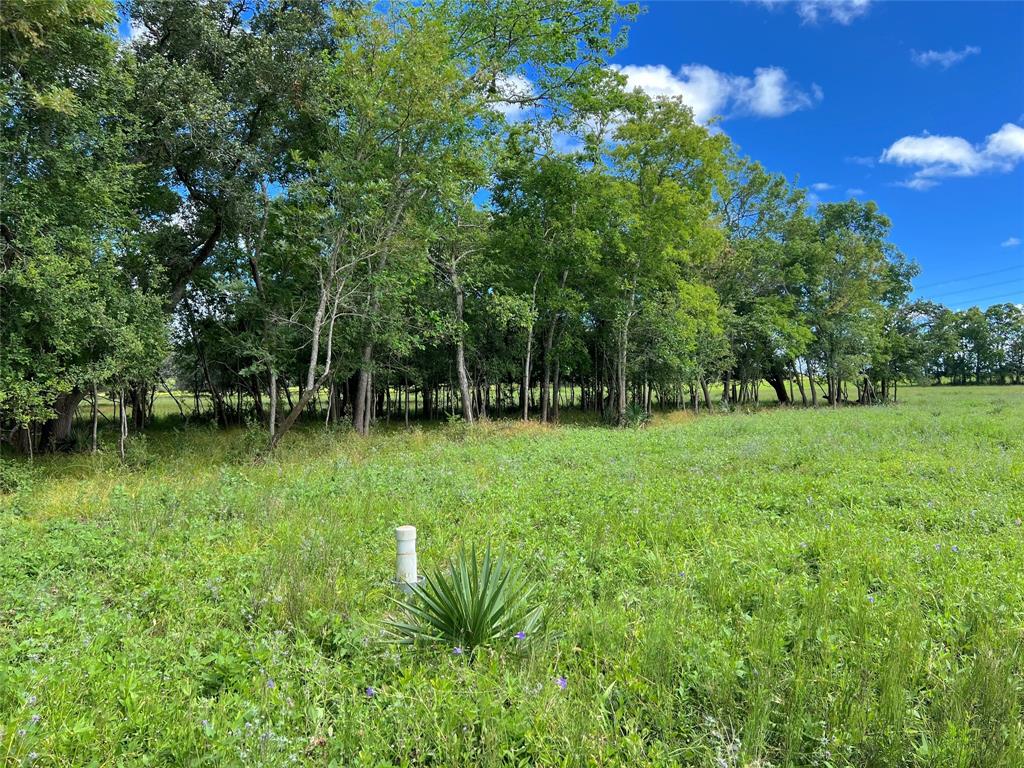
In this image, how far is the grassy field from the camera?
2.23 meters

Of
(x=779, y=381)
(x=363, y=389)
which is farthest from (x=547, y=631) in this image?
(x=779, y=381)

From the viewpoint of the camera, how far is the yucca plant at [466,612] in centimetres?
298

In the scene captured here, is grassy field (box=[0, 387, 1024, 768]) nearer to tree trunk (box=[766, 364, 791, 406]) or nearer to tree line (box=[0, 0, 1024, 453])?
tree line (box=[0, 0, 1024, 453])

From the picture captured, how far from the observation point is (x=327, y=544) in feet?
15.3

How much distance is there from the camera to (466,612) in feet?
9.79

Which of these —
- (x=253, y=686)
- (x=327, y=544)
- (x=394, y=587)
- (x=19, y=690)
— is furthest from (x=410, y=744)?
(x=327, y=544)

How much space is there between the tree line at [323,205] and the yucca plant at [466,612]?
8.16 metres

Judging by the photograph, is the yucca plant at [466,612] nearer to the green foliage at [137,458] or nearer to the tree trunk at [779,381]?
the green foliage at [137,458]

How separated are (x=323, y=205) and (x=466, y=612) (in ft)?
35.7

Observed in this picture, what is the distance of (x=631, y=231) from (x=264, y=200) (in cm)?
1311

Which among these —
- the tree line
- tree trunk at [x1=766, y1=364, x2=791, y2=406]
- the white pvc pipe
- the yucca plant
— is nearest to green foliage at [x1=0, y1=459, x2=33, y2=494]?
the tree line

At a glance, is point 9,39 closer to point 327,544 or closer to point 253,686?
point 327,544

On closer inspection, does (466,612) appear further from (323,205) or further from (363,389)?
(363,389)

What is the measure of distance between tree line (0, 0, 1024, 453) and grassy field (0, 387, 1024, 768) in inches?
195
